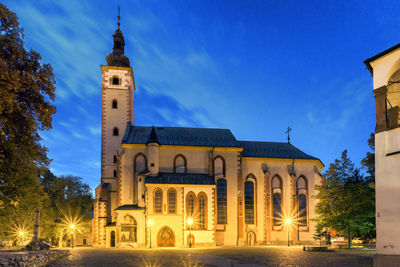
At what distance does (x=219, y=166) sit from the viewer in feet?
148

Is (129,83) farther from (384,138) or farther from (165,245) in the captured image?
(384,138)

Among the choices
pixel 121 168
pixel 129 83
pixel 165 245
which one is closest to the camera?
pixel 165 245

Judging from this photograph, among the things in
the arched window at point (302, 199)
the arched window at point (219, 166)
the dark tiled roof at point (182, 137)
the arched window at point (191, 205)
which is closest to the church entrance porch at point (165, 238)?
the arched window at point (191, 205)

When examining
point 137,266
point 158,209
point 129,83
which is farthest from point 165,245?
point 129,83

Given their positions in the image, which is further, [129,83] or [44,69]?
[129,83]

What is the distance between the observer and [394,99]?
61.5 ft

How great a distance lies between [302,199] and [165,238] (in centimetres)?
2091

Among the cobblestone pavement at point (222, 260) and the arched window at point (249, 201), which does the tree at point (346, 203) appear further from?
the arched window at point (249, 201)

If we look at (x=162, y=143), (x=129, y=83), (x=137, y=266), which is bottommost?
(x=137, y=266)

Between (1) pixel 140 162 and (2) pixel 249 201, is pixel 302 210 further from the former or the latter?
(1) pixel 140 162

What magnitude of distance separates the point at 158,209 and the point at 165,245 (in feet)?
14.0

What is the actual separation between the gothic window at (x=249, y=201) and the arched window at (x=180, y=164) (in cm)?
914

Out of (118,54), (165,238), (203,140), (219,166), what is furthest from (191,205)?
(118,54)

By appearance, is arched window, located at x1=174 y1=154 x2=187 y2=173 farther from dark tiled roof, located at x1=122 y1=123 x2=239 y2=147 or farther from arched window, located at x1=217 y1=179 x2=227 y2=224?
arched window, located at x1=217 y1=179 x2=227 y2=224
